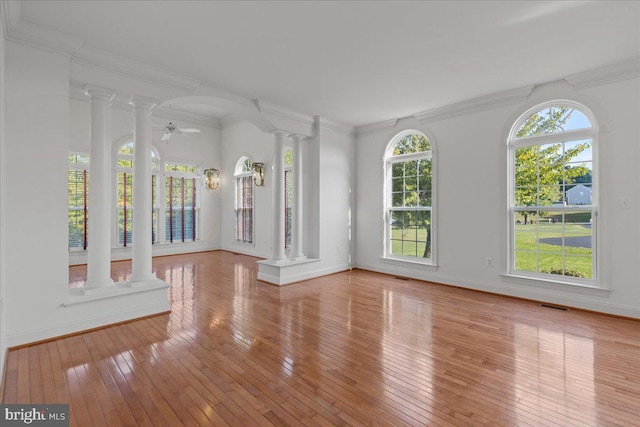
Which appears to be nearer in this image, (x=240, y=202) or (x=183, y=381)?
(x=183, y=381)

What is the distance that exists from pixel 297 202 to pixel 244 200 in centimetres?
316

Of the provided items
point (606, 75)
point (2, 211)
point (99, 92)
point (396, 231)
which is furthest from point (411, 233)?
point (2, 211)

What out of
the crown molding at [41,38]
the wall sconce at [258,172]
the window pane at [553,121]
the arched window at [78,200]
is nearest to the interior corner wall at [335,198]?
the wall sconce at [258,172]

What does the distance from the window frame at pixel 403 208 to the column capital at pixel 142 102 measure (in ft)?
13.2

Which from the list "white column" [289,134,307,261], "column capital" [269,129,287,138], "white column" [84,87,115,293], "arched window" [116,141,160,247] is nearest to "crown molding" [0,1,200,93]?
"white column" [84,87,115,293]

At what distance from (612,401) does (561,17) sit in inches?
121

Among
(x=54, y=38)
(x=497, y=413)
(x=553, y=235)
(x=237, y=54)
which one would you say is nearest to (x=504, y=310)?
(x=553, y=235)

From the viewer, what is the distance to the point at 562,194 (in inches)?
166

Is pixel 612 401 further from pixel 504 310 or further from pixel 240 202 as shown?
pixel 240 202

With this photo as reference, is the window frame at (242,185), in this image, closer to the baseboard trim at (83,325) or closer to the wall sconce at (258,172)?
the wall sconce at (258,172)

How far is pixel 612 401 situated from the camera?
6.91 feet

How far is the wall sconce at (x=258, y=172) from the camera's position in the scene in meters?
7.70

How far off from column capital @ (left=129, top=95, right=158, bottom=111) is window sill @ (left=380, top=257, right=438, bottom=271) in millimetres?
4565

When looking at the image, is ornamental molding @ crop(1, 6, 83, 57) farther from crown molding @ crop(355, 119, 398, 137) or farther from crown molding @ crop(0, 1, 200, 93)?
crown molding @ crop(355, 119, 398, 137)
